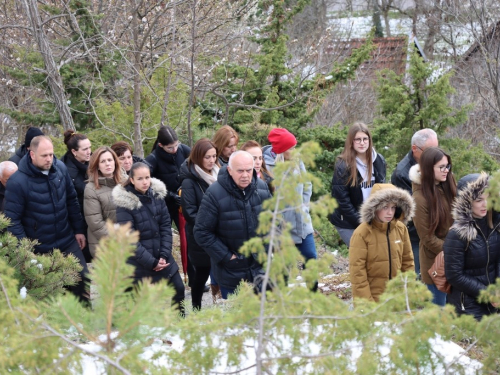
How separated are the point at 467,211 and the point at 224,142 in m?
2.98

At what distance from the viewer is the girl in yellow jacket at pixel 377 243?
5.35m

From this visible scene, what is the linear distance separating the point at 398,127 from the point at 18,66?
801 cm

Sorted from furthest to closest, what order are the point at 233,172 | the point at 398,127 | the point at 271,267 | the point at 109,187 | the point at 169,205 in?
the point at 398,127
the point at 169,205
the point at 109,187
the point at 233,172
the point at 271,267

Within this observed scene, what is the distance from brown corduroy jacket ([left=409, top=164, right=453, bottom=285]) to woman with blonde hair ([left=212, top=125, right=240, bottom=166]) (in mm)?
2046

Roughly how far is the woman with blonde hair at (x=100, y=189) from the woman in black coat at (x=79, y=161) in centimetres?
38

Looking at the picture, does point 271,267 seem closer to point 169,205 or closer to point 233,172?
point 233,172

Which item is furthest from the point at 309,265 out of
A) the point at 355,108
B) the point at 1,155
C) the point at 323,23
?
the point at 323,23

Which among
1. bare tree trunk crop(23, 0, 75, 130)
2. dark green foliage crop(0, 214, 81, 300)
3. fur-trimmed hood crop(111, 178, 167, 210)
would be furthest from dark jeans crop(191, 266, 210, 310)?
bare tree trunk crop(23, 0, 75, 130)

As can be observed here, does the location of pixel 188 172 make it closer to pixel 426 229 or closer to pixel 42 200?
pixel 42 200

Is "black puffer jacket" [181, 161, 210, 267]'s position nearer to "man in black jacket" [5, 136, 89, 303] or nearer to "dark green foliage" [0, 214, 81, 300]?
"man in black jacket" [5, 136, 89, 303]

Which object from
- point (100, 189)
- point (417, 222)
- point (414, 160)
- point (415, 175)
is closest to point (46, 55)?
point (100, 189)

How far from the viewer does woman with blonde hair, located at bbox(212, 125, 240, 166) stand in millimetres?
6945

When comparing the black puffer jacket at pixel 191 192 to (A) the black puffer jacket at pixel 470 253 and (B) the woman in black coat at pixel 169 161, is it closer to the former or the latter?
(B) the woman in black coat at pixel 169 161

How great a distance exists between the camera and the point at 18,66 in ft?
44.0
